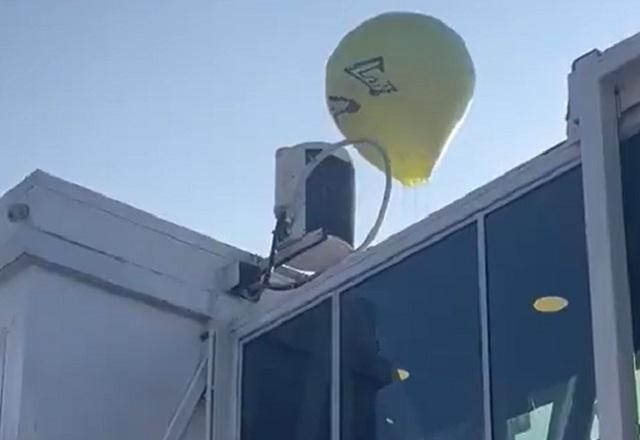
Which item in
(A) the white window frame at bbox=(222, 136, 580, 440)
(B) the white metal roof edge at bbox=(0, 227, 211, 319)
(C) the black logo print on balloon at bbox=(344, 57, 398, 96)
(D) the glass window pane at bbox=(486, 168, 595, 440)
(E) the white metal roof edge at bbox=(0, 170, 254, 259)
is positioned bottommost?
(D) the glass window pane at bbox=(486, 168, 595, 440)

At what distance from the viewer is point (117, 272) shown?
629 centimetres

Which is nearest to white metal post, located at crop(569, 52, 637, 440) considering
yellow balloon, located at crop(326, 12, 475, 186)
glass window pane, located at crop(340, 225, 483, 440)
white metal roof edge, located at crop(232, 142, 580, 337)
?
white metal roof edge, located at crop(232, 142, 580, 337)

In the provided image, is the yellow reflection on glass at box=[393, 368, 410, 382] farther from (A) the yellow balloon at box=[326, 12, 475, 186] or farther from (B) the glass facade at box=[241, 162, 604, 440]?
(A) the yellow balloon at box=[326, 12, 475, 186]

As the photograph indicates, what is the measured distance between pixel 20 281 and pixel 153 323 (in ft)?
1.84

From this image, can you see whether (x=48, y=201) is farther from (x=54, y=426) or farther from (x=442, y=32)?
(x=442, y=32)

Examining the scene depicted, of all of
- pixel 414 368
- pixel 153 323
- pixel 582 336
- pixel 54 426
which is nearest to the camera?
pixel 582 336

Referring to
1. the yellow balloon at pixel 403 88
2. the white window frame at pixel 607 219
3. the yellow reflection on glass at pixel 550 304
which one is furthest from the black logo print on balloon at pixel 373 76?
the yellow reflection on glass at pixel 550 304

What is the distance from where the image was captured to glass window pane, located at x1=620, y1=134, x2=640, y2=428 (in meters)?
4.46

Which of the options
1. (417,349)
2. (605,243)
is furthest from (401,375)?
(605,243)

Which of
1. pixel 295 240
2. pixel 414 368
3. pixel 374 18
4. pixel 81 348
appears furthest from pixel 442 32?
pixel 81 348

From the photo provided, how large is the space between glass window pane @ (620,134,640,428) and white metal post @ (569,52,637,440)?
3 centimetres

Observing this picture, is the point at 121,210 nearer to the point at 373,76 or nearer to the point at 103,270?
the point at 103,270

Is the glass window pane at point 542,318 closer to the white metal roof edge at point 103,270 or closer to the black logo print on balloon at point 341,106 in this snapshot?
the black logo print on balloon at point 341,106

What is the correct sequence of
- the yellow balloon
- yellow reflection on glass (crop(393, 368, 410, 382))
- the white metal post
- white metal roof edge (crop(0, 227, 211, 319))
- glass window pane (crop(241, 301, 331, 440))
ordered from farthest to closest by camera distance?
white metal roof edge (crop(0, 227, 211, 319))
the yellow balloon
glass window pane (crop(241, 301, 331, 440))
yellow reflection on glass (crop(393, 368, 410, 382))
the white metal post
